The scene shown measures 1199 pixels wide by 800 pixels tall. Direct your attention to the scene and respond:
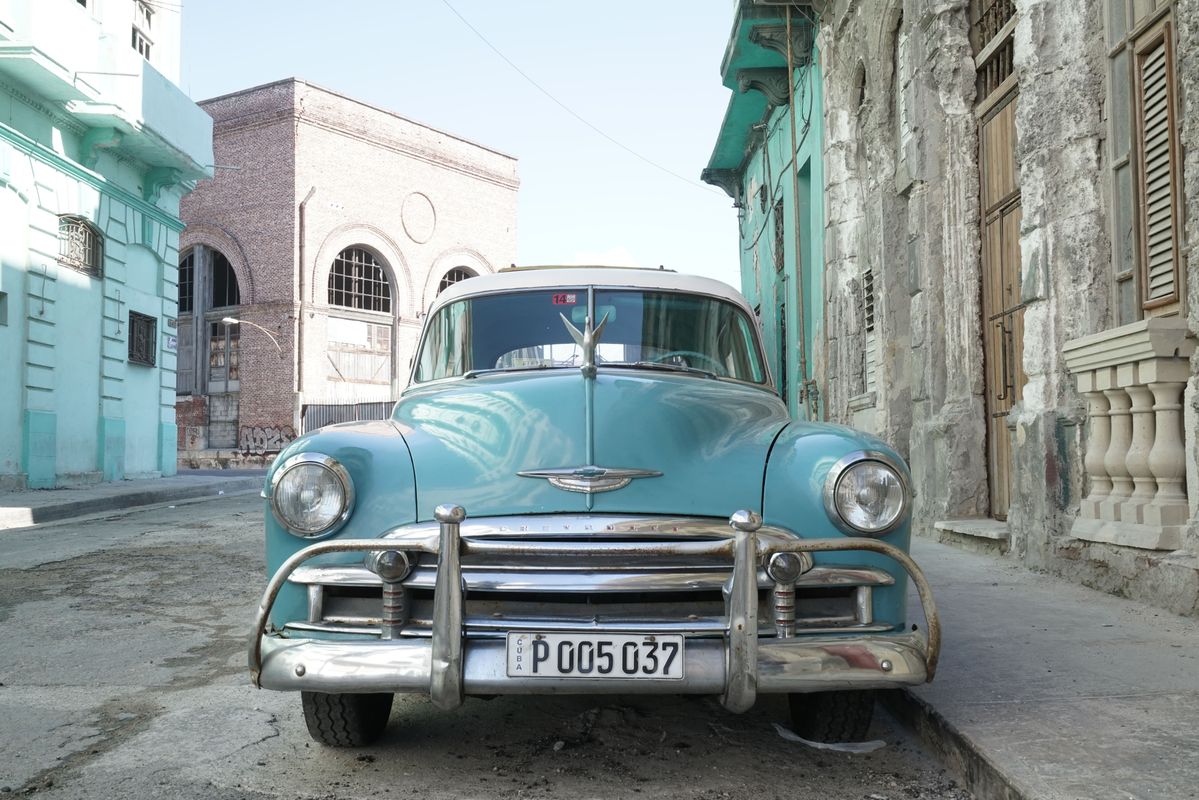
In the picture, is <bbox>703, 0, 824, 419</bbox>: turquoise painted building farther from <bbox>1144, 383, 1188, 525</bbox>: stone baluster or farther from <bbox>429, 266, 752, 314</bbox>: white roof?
<bbox>429, 266, 752, 314</bbox>: white roof

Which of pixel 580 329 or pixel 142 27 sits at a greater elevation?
pixel 142 27

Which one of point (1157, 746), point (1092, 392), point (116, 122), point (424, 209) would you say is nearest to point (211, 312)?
point (424, 209)

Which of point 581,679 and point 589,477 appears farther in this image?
point 589,477

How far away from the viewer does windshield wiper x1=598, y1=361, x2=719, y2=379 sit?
3850 millimetres

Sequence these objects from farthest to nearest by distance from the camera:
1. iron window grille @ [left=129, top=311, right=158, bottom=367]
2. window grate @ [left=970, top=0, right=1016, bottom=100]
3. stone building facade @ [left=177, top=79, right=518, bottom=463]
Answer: stone building facade @ [left=177, top=79, right=518, bottom=463]
iron window grille @ [left=129, top=311, right=158, bottom=367]
window grate @ [left=970, top=0, right=1016, bottom=100]

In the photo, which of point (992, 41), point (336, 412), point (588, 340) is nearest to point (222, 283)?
point (336, 412)

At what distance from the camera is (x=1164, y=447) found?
471cm

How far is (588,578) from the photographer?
2.57 meters

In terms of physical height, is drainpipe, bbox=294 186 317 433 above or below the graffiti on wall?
above

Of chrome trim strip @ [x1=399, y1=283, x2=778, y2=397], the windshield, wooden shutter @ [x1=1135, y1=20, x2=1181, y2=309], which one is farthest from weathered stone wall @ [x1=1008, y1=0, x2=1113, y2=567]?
the windshield

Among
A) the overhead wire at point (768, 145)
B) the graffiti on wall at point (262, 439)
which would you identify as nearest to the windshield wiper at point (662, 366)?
the overhead wire at point (768, 145)

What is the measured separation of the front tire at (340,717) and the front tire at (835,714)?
126 cm

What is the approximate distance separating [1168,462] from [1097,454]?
57 cm

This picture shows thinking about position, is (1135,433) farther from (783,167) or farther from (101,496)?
(101,496)
